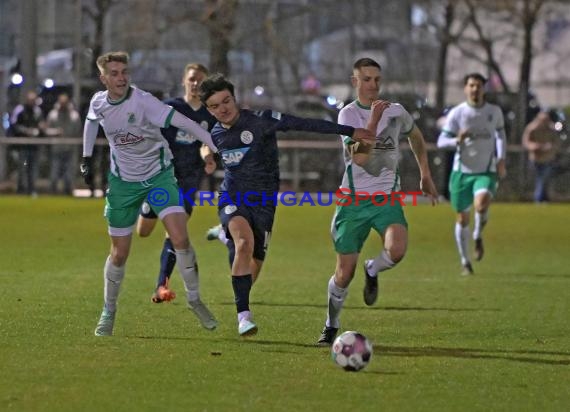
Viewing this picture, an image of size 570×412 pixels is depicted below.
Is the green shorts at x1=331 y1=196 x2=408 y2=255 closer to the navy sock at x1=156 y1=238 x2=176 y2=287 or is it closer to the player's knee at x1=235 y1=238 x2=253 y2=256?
the player's knee at x1=235 y1=238 x2=253 y2=256

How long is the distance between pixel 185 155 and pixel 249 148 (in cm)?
272

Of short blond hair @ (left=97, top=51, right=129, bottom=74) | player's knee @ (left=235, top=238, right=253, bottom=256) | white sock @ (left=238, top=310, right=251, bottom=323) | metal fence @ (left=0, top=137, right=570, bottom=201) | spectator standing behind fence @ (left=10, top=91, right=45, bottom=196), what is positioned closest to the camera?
white sock @ (left=238, top=310, right=251, bottom=323)

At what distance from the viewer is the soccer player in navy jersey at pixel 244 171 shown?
10.0 m

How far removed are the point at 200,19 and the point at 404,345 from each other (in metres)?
23.8

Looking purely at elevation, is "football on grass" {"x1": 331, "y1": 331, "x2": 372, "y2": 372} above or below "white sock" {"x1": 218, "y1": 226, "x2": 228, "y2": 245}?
below

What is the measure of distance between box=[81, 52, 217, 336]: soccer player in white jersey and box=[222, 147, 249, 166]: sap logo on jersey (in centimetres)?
44

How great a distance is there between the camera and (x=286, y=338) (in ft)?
34.0

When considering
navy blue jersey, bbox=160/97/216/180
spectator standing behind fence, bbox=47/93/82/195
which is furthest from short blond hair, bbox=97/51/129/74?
spectator standing behind fence, bbox=47/93/82/195

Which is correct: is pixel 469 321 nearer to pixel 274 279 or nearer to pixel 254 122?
pixel 254 122

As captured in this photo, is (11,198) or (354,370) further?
(11,198)

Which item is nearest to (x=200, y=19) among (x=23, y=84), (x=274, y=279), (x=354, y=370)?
(x=23, y=84)

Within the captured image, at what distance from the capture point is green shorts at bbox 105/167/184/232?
1044 cm

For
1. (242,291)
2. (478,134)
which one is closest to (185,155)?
(242,291)

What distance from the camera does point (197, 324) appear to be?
36.4ft
